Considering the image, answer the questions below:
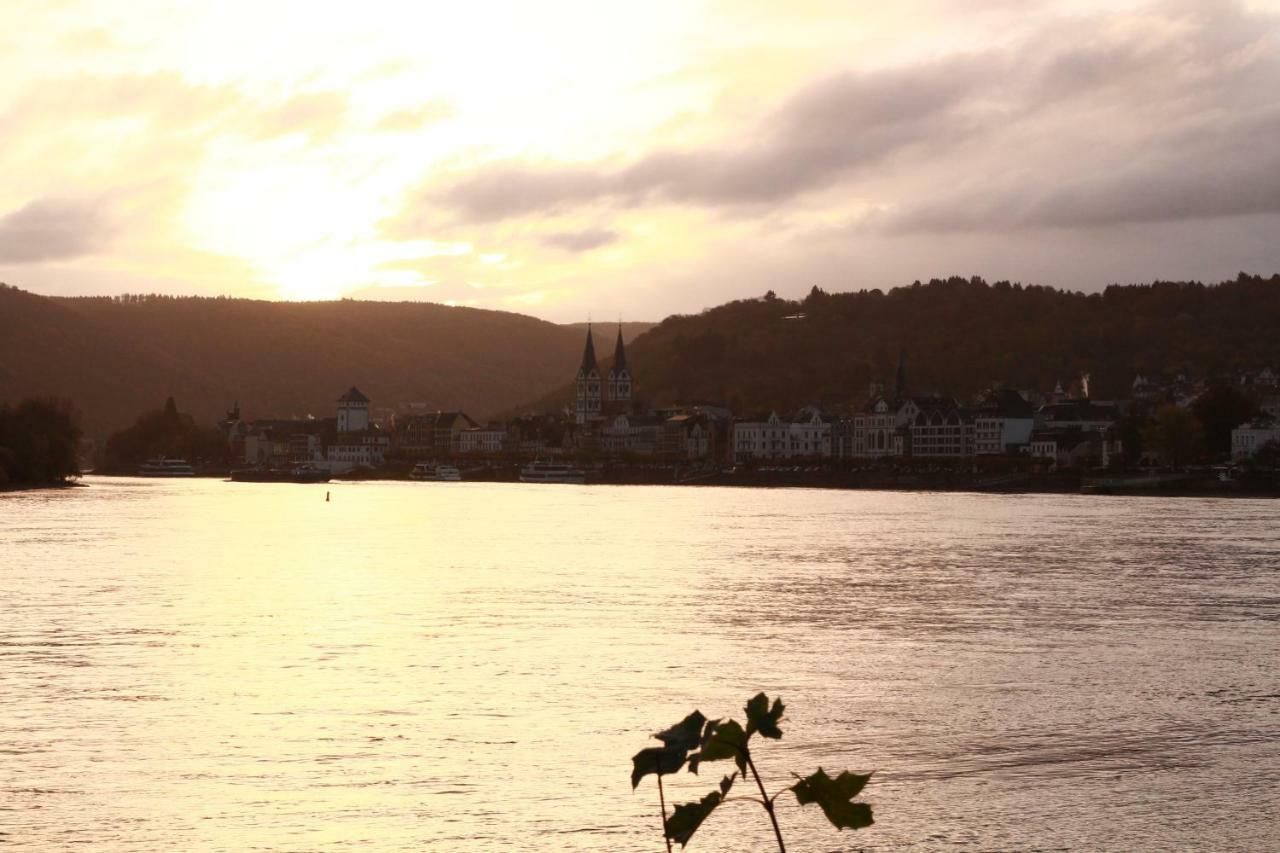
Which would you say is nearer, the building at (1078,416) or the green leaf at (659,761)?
the green leaf at (659,761)

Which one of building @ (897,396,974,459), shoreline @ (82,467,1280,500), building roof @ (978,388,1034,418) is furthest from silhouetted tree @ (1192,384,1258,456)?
building @ (897,396,974,459)

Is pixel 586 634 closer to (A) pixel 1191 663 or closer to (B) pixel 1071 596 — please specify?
(A) pixel 1191 663

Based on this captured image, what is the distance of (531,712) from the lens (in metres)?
25.0

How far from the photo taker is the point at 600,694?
26734 mm

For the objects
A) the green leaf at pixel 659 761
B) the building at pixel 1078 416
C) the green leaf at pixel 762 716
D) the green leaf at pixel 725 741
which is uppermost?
the building at pixel 1078 416

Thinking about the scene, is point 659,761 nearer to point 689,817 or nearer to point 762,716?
point 689,817

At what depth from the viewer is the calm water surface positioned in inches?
733

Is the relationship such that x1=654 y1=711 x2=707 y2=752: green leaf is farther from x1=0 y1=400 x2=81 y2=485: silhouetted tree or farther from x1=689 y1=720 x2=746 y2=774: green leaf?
x1=0 y1=400 x2=81 y2=485: silhouetted tree

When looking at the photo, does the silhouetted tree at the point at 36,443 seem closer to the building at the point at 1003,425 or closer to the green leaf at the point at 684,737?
the building at the point at 1003,425

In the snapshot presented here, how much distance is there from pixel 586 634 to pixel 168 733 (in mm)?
13551

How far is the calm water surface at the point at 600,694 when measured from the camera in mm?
18609

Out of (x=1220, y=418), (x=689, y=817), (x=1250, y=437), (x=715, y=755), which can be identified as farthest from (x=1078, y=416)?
(x=689, y=817)

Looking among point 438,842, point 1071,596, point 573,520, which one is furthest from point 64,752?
point 573,520

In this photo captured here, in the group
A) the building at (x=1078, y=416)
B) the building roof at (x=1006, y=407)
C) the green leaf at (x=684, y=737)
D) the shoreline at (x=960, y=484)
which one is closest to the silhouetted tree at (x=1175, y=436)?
the shoreline at (x=960, y=484)
